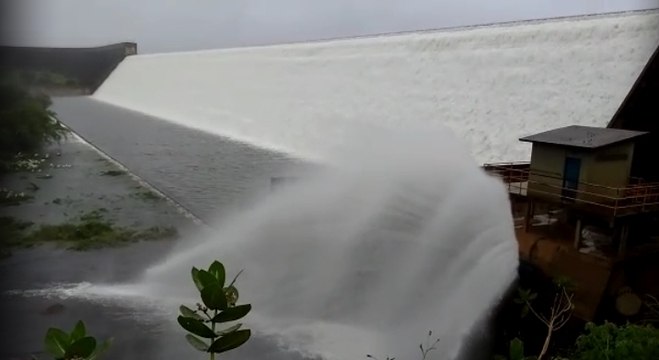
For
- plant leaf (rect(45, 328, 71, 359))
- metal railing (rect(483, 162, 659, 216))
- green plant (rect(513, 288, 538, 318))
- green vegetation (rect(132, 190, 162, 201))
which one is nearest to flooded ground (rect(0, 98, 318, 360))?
green vegetation (rect(132, 190, 162, 201))

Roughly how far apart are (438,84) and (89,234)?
12.1ft

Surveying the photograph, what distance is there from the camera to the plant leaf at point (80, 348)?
33.3 inches

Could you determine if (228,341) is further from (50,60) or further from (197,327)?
(50,60)

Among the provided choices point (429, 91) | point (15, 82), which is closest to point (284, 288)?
point (15, 82)

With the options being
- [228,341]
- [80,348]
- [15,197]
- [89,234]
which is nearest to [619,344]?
[228,341]

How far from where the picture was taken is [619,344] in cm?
194

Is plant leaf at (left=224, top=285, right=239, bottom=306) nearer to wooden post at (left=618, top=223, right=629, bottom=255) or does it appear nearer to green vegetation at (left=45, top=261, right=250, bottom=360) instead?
green vegetation at (left=45, top=261, right=250, bottom=360)

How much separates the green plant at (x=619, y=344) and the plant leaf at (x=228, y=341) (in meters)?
1.52

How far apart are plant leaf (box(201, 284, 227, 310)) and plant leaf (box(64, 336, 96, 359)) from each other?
0.59 feet

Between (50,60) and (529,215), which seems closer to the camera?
(50,60)

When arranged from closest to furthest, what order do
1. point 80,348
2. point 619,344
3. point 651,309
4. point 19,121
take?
point 80,348, point 619,344, point 19,121, point 651,309

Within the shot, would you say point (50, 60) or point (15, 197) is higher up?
point (50, 60)

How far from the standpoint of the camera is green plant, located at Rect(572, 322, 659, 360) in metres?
1.91

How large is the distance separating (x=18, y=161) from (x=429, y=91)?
4.31m
